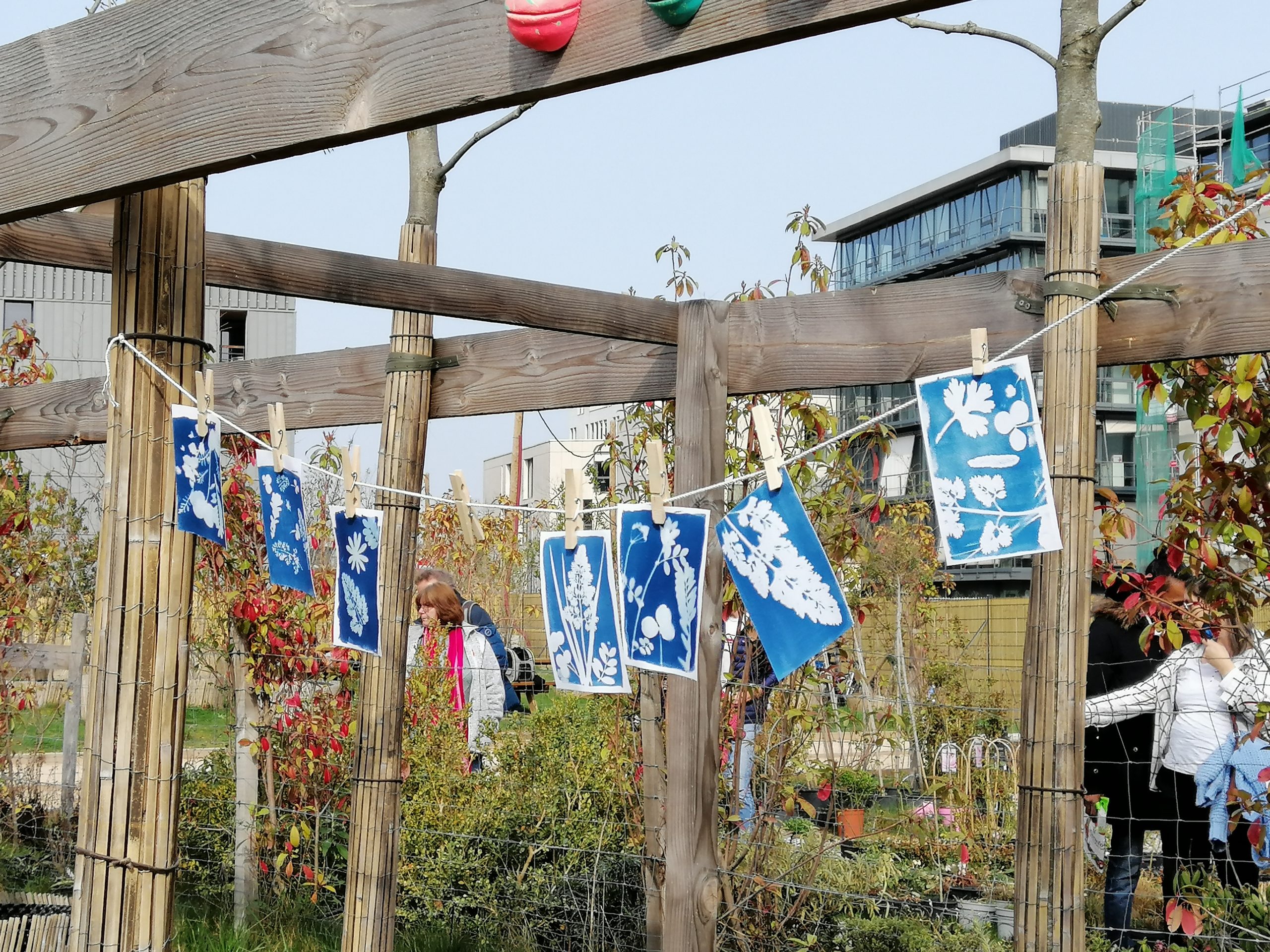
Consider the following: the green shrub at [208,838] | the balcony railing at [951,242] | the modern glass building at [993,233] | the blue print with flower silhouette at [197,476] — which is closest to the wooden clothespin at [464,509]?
the blue print with flower silhouette at [197,476]

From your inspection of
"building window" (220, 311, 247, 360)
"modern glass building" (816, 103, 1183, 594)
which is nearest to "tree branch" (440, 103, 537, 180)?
"building window" (220, 311, 247, 360)

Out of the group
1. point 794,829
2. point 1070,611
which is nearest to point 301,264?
point 1070,611

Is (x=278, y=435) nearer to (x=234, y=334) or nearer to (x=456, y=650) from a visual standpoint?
(x=456, y=650)

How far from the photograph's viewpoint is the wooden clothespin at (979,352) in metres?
2.64

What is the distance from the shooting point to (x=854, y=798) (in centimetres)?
751

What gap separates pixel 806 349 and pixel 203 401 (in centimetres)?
157

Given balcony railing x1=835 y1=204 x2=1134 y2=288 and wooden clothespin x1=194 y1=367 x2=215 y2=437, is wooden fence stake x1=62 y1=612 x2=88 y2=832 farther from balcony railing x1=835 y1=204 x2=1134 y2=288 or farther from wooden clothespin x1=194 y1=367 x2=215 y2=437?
balcony railing x1=835 y1=204 x2=1134 y2=288

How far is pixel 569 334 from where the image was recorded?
13.3ft

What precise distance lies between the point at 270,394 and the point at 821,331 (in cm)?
233

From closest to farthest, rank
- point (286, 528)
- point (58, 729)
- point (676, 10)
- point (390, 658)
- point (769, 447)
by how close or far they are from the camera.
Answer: point (676, 10)
point (769, 447)
point (286, 528)
point (390, 658)
point (58, 729)

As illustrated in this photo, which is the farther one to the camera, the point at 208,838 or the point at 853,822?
the point at 853,822

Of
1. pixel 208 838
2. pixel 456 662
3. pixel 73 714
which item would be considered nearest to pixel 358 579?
pixel 456 662

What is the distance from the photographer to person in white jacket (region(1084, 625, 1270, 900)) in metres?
4.98

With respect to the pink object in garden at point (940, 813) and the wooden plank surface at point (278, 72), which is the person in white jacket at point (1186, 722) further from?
the wooden plank surface at point (278, 72)
